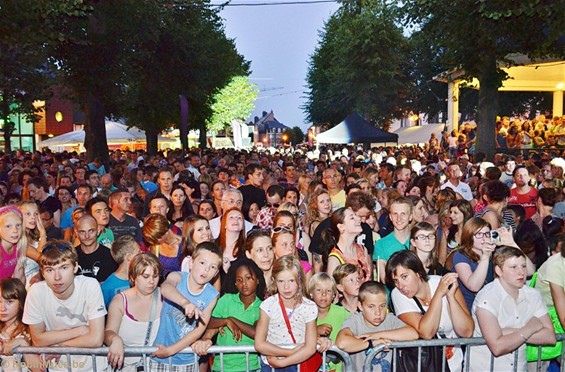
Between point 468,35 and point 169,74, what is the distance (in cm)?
1584

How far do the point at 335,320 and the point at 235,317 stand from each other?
2.68ft

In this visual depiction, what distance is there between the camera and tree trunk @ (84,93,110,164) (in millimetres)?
25047

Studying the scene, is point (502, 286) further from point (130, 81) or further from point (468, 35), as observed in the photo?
point (130, 81)

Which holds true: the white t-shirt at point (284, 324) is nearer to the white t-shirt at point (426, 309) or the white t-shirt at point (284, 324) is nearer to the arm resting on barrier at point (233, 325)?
→ the arm resting on barrier at point (233, 325)

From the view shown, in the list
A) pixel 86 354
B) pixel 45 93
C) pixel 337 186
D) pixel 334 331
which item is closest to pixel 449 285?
pixel 334 331

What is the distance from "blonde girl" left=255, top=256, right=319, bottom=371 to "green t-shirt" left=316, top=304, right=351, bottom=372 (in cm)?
35

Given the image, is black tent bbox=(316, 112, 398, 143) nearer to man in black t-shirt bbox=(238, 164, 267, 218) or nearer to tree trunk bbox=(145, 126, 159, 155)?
tree trunk bbox=(145, 126, 159, 155)

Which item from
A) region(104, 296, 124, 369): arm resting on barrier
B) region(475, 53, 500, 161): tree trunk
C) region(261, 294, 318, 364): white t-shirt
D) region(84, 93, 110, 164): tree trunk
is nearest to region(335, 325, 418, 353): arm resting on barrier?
region(261, 294, 318, 364): white t-shirt

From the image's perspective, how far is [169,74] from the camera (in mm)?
31406

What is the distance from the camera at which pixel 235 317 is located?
5492 millimetres

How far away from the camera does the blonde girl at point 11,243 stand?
6.25 meters

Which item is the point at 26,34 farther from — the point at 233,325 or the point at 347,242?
the point at 233,325

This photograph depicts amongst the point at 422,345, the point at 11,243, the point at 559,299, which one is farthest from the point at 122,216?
the point at 559,299

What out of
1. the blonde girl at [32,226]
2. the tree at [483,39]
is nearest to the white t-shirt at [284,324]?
the blonde girl at [32,226]
